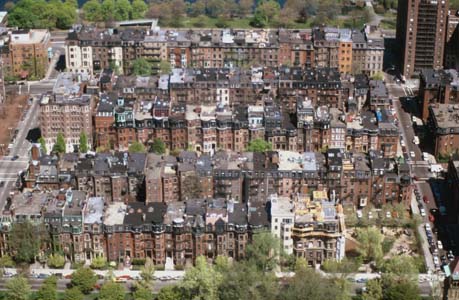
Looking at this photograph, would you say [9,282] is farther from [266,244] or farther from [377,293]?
[377,293]

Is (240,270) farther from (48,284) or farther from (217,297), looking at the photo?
(48,284)

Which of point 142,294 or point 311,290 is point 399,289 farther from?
point 142,294

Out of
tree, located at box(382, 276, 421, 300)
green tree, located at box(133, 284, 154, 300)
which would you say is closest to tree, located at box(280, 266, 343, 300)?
tree, located at box(382, 276, 421, 300)

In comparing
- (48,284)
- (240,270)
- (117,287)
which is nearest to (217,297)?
(240,270)

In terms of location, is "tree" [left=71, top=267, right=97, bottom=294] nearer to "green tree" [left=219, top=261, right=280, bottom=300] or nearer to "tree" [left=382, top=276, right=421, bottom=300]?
"green tree" [left=219, top=261, right=280, bottom=300]

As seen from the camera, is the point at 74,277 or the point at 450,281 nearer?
the point at 450,281

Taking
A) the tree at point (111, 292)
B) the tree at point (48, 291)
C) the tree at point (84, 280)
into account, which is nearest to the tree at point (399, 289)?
the tree at point (111, 292)

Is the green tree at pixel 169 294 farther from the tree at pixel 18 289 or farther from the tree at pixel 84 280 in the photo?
the tree at pixel 18 289
